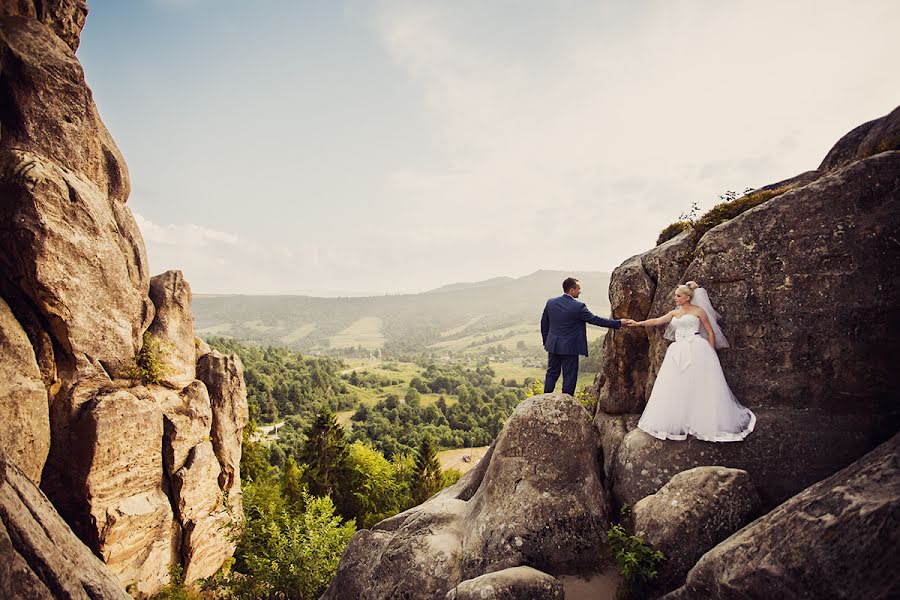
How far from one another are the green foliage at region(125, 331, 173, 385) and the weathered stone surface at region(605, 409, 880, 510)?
72.2ft

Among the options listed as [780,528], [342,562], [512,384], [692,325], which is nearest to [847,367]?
[692,325]

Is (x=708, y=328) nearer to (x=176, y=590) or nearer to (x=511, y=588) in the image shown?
(x=511, y=588)

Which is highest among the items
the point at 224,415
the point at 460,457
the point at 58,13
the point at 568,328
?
the point at 58,13

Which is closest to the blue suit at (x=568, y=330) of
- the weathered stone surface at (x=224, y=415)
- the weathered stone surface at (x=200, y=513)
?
the weathered stone surface at (x=200, y=513)

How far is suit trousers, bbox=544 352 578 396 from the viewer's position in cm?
1195

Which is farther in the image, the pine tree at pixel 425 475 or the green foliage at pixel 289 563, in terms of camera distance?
the pine tree at pixel 425 475

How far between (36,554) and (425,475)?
53701 millimetres

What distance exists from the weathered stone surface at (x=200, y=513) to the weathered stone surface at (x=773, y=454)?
72.6 ft

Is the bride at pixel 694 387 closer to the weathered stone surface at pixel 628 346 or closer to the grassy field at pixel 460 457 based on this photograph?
the weathered stone surface at pixel 628 346

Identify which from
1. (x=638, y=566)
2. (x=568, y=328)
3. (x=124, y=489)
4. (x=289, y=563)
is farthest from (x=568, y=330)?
(x=124, y=489)

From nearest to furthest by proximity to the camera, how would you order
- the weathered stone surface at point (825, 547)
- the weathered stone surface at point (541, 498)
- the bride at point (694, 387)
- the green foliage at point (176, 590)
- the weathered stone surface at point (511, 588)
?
1. the weathered stone surface at point (825, 547)
2. the weathered stone surface at point (511, 588)
3. the weathered stone surface at point (541, 498)
4. the bride at point (694, 387)
5. the green foliage at point (176, 590)

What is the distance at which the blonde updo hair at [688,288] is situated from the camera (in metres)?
10.4

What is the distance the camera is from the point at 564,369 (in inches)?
472

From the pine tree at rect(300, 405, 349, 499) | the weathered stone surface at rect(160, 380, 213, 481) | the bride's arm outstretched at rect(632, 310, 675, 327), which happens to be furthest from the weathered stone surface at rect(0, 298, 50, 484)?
the pine tree at rect(300, 405, 349, 499)
